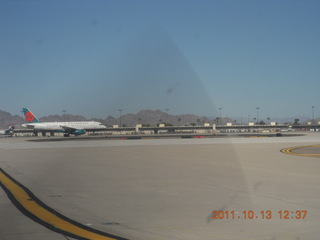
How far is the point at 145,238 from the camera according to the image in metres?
8.11

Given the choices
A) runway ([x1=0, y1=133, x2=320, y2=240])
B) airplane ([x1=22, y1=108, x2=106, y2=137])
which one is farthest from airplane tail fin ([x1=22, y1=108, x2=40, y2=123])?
runway ([x1=0, y1=133, x2=320, y2=240])

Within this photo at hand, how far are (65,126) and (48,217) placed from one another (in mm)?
112792

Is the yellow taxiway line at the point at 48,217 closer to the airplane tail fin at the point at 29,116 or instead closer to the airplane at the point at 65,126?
the airplane at the point at 65,126

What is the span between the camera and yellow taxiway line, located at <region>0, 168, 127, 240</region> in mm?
8336

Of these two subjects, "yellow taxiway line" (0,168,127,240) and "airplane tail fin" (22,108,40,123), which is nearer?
"yellow taxiway line" (0,168,127,240)

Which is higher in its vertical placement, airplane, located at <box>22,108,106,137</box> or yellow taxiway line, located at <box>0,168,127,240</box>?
airplane, located at <box>22,108,106,137</box>

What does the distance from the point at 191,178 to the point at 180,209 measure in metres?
7.17
